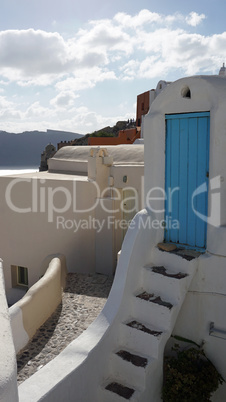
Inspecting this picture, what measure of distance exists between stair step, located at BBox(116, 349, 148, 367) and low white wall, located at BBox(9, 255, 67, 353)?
7.57 feet

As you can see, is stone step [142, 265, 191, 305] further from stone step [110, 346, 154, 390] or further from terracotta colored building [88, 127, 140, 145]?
terracotta colored building [88, 127, 140, 145]

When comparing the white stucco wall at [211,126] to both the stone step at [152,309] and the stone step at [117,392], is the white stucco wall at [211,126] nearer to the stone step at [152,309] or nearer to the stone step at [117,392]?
the stone step at [152,309]

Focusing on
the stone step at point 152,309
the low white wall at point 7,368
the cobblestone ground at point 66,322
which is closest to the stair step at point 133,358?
the stone step at point 152,309

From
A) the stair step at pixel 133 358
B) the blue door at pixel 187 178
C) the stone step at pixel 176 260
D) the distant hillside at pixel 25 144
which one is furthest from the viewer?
the distant hillside at pixel 25 144

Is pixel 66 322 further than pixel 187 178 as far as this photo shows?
Yes

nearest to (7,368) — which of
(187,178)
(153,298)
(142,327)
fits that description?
(142,327)

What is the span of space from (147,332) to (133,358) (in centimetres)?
37

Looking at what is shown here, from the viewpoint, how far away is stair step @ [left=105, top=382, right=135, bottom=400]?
15.1ft

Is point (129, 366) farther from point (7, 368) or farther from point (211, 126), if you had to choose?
point (211, 126)

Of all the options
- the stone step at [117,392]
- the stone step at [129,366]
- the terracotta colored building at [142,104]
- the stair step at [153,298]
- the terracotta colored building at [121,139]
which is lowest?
the stone step at [117,392]

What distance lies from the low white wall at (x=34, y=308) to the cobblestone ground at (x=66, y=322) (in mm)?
123

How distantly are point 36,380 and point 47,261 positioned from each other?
23.2 feet

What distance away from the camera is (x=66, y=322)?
24.3ft

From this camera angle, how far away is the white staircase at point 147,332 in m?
4.68
